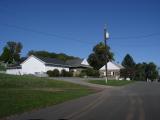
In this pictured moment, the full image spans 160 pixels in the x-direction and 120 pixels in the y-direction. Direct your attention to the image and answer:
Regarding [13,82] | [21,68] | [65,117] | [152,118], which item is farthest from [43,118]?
[21,68]

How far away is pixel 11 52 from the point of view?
414 ft

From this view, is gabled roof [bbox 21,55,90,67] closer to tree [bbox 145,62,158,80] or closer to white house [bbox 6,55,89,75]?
white house [bbox 6,55,89,75]

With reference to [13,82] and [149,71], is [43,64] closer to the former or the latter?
[13,82]

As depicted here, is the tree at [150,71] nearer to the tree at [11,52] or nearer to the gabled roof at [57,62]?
the tree at [11,52]

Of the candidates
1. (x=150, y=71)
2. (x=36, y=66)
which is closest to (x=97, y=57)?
(x=36, y=66)

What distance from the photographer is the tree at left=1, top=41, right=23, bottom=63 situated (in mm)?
120688

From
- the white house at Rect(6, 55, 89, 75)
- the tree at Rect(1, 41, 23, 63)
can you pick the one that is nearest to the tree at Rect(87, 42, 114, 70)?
the white house at Rect(6, 55, 89, 75)

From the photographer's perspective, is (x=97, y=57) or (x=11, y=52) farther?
(x=11, y=52)

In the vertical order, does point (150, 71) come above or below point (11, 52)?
below

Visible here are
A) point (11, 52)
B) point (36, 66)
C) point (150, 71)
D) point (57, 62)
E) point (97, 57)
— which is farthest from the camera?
point (150, 71)

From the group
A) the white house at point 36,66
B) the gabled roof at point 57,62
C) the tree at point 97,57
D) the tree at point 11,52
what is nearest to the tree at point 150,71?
the tree at point 97,57

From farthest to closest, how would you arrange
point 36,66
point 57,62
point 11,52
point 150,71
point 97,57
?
point 150,71 < point 11,52 < point 97,57 < point 57,62 < point 36,66

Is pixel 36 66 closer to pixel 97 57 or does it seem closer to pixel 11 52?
pixel 97 57

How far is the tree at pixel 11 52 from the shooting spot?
121 metres
